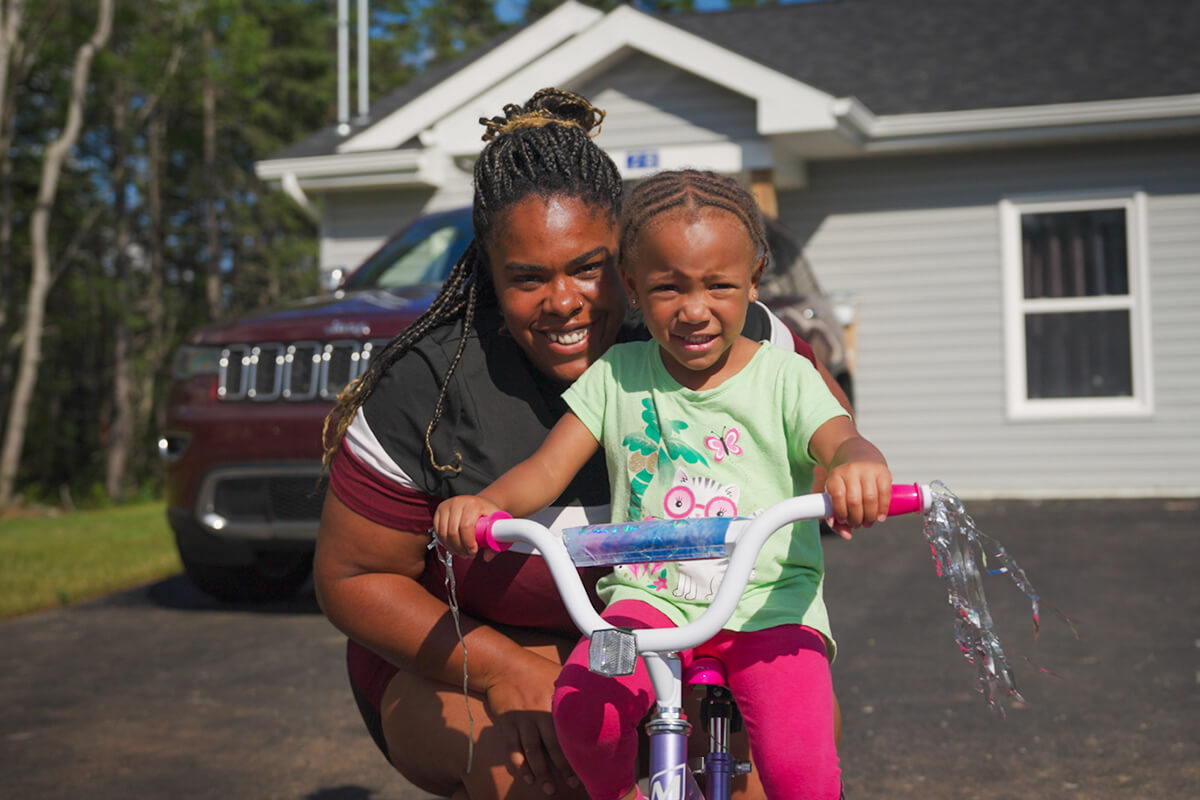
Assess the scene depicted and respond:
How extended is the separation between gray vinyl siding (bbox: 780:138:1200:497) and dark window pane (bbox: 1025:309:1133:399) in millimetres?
328

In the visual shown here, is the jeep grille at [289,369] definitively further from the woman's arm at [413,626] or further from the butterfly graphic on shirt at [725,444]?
the butterfly graphic on shirt at [725,444]

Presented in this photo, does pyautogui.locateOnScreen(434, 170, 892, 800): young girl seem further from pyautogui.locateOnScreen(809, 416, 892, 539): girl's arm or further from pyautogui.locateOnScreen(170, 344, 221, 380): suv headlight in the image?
pyautogui.locateOnScreen(170, 344, 221, 380): suv headlight

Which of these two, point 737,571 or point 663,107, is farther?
point 663,107

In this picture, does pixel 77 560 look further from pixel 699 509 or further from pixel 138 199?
pixel 138 199

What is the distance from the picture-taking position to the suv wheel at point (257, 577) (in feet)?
24.1

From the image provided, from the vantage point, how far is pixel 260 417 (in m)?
6.64

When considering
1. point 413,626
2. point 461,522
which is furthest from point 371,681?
point 461,522

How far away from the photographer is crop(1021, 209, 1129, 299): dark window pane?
12.3 meters

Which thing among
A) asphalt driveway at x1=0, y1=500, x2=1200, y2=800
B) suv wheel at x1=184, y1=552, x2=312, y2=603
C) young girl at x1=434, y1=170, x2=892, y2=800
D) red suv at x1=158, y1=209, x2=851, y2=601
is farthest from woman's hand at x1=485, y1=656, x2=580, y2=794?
suv wheel at x1=184, y1=552, x2=312, y2=603

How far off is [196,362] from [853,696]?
386 cm

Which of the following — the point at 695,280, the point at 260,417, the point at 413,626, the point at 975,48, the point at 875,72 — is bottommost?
the point at 413,626

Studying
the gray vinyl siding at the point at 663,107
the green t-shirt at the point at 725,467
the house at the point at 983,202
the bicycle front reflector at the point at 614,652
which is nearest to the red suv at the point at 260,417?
the green t-shirt at the point at 725,467

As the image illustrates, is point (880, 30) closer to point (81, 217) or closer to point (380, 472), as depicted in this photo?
point (380, 472)

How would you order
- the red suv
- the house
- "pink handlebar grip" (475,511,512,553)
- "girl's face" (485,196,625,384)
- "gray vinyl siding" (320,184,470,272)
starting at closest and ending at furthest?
"pink handlebar grip" (475,511,512,553) → "girl's face" (485,196,625,384) → the red suv → the house → "gray vinyl siding" (320,184,470,272)
